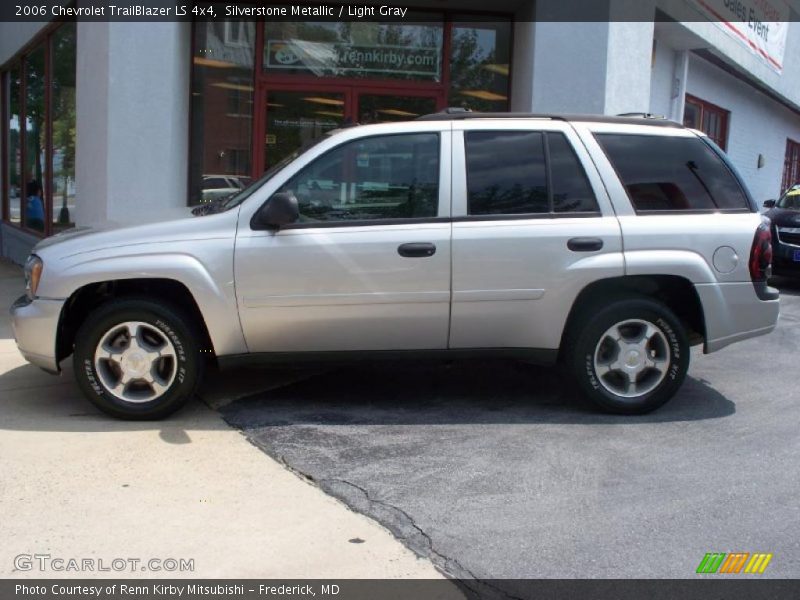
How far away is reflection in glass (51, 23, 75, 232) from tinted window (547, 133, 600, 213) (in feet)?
24.0

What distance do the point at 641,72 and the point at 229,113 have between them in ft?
16.0

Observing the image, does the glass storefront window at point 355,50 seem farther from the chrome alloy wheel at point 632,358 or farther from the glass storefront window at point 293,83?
the chrome alloy wheel at point 632,358

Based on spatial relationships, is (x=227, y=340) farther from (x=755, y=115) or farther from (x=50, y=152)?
(x=755, y=115)

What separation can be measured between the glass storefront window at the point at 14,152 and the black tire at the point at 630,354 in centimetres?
1132

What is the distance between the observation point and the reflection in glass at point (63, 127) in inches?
430

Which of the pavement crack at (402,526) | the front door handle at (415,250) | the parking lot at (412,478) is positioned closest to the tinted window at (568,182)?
the front door handle at (415,250)

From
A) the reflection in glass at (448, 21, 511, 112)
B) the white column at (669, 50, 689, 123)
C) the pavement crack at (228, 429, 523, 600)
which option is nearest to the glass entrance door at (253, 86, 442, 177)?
the reflection in glass at (448, 21, 511, 112)

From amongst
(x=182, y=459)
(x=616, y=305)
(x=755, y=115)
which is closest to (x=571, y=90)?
(x=616, y=305)

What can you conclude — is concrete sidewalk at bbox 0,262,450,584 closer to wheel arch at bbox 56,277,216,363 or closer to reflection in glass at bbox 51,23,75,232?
wheel arch at bbox 56,277,216,363

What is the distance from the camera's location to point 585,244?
16.8 ft

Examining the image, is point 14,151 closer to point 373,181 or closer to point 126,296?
point 126,296

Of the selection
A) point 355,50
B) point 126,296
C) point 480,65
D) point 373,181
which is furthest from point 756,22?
point 126,296

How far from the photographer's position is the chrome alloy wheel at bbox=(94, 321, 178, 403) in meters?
4.98

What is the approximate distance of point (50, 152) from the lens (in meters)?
12.1
